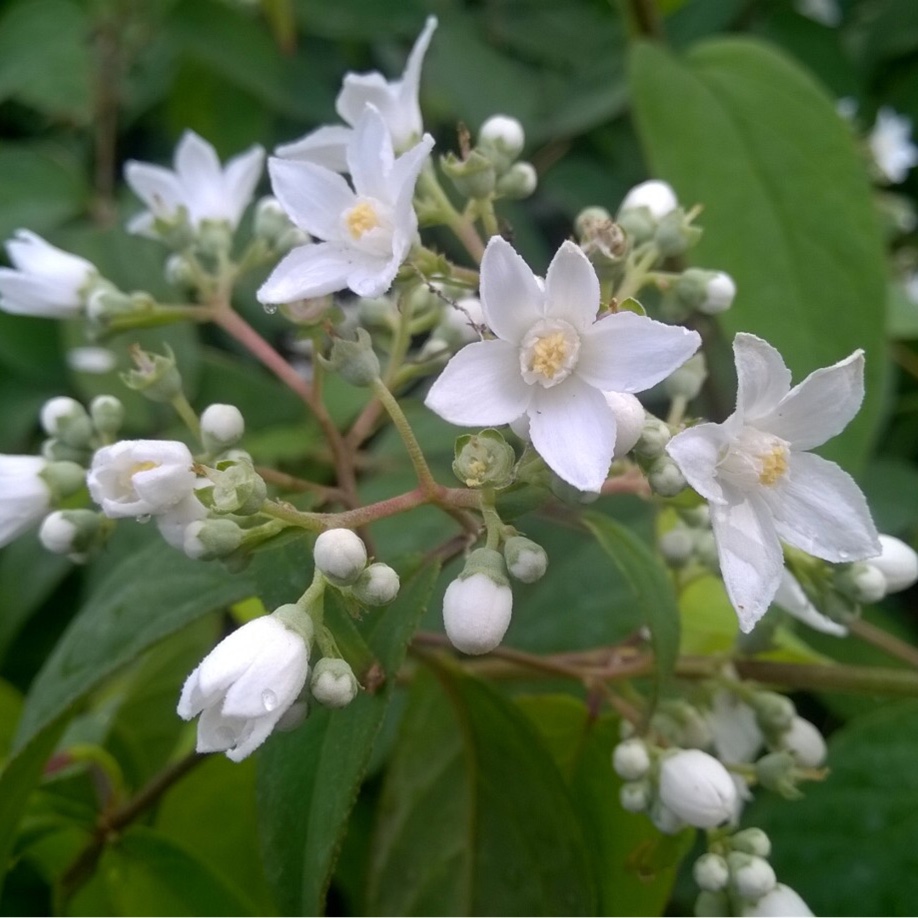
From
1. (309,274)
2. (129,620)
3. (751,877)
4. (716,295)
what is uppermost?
(716,295)

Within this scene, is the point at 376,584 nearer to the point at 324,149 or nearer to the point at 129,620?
the point at 129,620

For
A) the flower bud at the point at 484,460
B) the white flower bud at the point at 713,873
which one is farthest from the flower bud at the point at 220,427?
the white flower bud at the point at 713,873

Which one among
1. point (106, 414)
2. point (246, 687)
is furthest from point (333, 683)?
point (106, 414)

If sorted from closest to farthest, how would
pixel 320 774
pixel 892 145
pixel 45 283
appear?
pixel 320 774
pixel 45 283
pixel 892 145

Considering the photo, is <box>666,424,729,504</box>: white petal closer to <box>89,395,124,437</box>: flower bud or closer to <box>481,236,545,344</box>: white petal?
<box>481,236,545,344</box>: white petal

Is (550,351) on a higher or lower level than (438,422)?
higher

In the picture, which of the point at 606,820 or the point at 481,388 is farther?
the point at 606,820

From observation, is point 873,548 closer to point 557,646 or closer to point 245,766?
point 557,646

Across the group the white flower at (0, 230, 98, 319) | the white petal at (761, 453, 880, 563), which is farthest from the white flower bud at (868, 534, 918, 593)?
the white flower at (0, 230, 98, 319)
